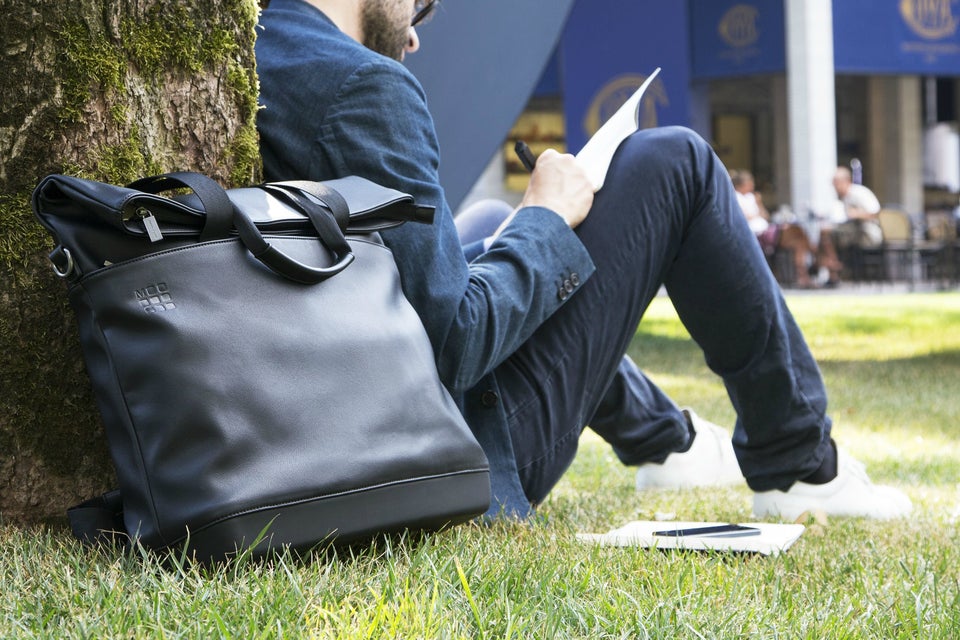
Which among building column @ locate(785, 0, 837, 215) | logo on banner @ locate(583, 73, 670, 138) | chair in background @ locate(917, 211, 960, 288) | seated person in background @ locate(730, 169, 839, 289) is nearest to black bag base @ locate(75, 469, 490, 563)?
seated person in background @ locate(730, 169, 839, 289)

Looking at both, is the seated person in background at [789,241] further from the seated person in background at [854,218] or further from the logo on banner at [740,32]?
the logo on banner at [740,32]

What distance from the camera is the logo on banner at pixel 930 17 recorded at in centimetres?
1828

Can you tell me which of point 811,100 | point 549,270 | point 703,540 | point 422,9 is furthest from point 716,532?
point 811,100

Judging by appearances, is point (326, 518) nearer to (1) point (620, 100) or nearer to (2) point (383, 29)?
(2) point (383, 29)

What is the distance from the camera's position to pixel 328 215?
1.56m

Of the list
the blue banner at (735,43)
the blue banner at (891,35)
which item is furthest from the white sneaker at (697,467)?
the blue banner at (891,35)

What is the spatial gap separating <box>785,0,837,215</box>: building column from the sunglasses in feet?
50.4

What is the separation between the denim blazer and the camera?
1.79m

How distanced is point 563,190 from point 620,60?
16.6m

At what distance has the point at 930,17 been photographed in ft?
61.1

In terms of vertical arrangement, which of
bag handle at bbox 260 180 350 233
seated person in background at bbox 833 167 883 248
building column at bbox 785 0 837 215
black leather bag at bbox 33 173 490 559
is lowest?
seated person in background at bbox 833 167 883 248

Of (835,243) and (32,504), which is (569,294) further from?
(835,243)

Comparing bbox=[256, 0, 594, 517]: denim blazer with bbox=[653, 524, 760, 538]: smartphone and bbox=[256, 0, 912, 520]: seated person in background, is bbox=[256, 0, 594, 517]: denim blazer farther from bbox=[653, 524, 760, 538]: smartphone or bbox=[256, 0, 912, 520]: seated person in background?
bbox=[653, 524, 760, 538]: smartphone

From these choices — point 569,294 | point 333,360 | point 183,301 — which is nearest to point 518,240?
point 569,294
